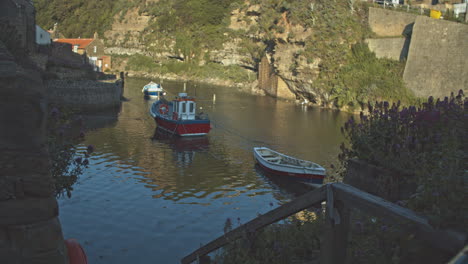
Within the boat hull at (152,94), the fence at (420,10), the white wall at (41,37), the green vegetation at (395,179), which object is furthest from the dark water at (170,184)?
the fence at (420,10)

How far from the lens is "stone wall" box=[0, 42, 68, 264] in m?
3.40

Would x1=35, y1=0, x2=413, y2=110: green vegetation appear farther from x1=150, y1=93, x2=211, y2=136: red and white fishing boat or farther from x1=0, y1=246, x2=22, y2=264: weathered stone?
x1=0, y1=246, x2=22, y2=264: weathered stone

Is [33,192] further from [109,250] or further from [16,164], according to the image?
[109,250]

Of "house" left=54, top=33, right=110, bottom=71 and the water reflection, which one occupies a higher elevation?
"house" left=54, top=33, right=110, bottom=71

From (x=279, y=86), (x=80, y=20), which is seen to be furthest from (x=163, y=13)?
(x=279, y=86)

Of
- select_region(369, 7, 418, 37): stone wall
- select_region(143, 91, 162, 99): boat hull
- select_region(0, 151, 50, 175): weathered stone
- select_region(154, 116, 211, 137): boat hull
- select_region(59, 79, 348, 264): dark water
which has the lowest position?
select_region(59, 79, 348, 264): dark water

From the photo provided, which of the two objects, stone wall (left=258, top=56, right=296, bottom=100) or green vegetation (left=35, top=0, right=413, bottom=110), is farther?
stone wall (left=258, top=56, right=296, bottom=100)

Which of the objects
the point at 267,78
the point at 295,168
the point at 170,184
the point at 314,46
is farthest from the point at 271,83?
the point at 170,184

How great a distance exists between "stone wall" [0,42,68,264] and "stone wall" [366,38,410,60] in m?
44.5

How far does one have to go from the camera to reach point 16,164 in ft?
11.3

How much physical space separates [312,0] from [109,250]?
48.3m

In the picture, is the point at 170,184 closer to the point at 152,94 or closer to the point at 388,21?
the point at 152,94

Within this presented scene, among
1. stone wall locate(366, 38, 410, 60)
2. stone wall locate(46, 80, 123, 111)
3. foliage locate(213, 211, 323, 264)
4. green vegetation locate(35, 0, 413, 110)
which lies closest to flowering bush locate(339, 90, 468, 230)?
foliage locate(213, 211, 323, 264)

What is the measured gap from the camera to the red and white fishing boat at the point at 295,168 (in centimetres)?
1983
